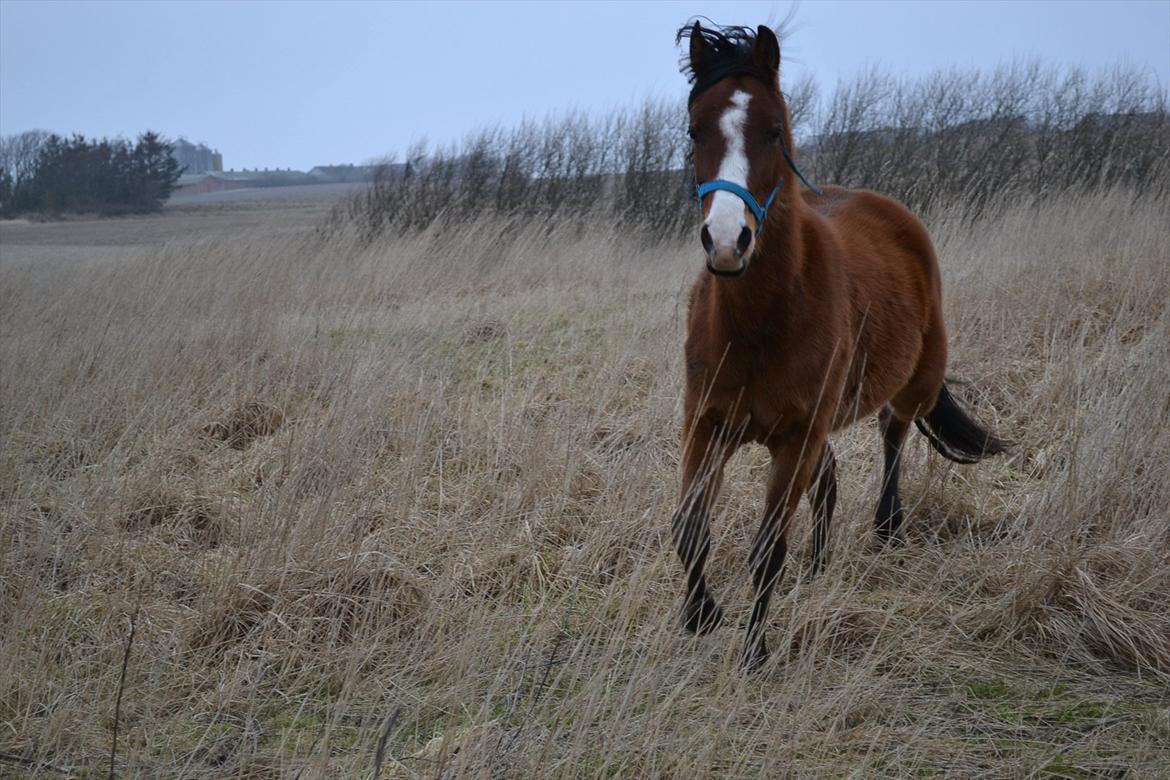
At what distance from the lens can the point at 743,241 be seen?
258 cm

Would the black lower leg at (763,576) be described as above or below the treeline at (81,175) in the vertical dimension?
below

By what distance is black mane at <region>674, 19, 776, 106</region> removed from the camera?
3047 millimetres

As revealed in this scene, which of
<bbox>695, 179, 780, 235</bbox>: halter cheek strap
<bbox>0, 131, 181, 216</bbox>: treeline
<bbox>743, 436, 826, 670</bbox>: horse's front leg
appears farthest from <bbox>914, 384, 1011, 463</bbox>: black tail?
<bbox>0, 131, 181, 216</bbox>: treeline

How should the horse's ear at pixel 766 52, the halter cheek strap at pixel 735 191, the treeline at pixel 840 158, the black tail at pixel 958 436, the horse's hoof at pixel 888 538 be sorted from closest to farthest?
the halter cheek strap at pixel 735 191, the horse's ear at pixel 766 52, the horse's hoof at pixel 888 538, the black tail at pixel 958 436, the treeline at pixel 840 158

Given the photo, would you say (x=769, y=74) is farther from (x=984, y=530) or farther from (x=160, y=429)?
(x=160, y=429)

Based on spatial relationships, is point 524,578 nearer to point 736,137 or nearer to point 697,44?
point 736,137

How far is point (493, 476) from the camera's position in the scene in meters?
4.47

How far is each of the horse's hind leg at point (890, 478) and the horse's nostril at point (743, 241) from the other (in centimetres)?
191

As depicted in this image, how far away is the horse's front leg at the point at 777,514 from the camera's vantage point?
3129 mm

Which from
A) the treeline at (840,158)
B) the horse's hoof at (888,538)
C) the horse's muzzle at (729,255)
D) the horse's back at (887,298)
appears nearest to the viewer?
the horse's muzzle at (729,255)

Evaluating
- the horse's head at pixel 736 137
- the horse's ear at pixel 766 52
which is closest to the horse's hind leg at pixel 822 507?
the horse's head at pixel 736 137

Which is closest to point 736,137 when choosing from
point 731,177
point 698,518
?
point 731,177

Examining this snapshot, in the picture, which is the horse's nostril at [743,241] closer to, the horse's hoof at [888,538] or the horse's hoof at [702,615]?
the horse's hoof at [702,615]

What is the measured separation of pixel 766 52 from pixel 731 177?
0.63 m
